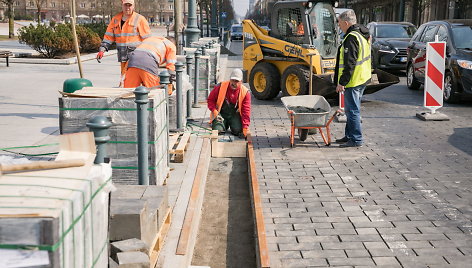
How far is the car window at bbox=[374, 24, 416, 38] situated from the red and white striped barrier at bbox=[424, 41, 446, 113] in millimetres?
10402

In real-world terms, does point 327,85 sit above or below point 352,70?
below

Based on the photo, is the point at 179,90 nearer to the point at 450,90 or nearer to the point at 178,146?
the point at 178,146

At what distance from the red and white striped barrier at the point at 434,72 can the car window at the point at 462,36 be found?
2.99m

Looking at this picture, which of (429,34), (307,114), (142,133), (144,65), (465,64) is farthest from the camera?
(429,34)

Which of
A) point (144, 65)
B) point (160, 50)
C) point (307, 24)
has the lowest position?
point (144, 65)

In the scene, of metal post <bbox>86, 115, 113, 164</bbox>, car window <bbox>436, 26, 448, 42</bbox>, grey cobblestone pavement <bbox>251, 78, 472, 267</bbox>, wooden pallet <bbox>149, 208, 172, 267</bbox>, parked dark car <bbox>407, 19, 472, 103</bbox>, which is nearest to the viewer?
metal post <bbox>86, 115, 113, 164</bbox>

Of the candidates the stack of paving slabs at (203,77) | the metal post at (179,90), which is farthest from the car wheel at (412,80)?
the metal post at (179,90)

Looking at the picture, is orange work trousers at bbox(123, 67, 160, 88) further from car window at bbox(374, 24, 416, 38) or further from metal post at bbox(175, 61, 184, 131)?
car window at bbox(374, 24, 416, 38)

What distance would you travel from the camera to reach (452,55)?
12.8 metres

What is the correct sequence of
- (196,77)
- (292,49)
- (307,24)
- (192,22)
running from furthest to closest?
(192,22) < (307,24) < (292,49) < (196,77)

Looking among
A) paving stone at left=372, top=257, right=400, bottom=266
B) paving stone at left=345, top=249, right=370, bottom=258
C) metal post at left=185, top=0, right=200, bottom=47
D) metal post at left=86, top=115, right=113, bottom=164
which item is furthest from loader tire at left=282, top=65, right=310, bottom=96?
metal post at left=86, top=115, right=113, bottom=164

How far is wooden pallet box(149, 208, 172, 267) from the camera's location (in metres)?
4.16

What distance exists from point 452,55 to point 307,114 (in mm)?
6147

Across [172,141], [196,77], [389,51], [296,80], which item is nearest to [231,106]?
[172,141]
